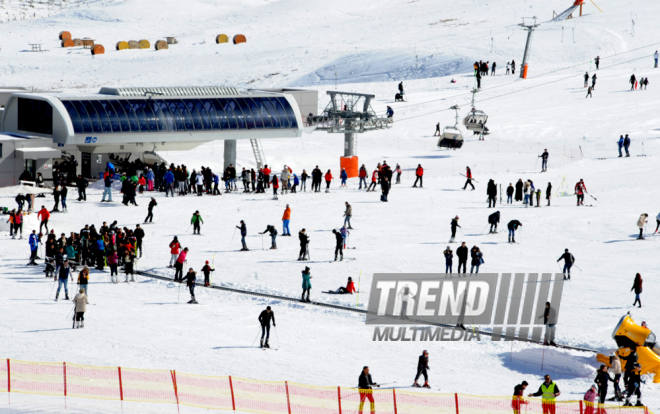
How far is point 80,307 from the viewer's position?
66.8ft

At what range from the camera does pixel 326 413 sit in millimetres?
16062

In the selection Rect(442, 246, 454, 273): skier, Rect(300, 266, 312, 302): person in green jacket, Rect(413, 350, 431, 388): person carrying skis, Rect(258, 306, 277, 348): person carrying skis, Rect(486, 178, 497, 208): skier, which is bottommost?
Rect(413, 350, 431, 388): person carrying skis

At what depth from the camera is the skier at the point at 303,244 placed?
2722 cm

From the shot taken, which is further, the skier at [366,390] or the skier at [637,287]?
the skier at [637,287]

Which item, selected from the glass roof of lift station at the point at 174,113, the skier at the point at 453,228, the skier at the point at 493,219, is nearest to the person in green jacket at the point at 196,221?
the skier at the point at 453,228

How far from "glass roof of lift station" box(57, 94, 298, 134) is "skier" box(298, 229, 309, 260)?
14.5 m

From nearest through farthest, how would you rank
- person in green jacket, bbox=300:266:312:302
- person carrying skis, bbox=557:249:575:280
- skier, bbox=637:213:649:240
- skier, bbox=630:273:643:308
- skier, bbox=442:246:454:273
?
skier, bbox=630:273:643:308 < person in green jacket, bbox=300:266:312:302 < person carrying skis, bbox=557:249:575:280 < skier, bbox=442:246:454:273 < skier, bbox=637:213:649:240

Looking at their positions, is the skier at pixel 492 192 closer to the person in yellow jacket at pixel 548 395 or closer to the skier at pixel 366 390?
the person in yellow jacket at pixel 548 395

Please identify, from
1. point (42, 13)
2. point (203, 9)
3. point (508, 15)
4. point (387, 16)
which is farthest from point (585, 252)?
point (42, 13)

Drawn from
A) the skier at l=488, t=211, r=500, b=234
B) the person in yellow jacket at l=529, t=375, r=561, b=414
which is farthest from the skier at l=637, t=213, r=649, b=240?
the person in yellow jacket at l=529, t=375, r=561, b=414

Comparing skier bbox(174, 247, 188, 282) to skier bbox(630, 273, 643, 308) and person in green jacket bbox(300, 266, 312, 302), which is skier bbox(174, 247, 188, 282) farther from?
skier bbox(630, 273, 643, 308)

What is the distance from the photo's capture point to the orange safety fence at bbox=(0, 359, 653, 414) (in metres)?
16.2

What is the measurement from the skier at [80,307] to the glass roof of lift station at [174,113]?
18.8 m

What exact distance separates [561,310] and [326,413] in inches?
371
